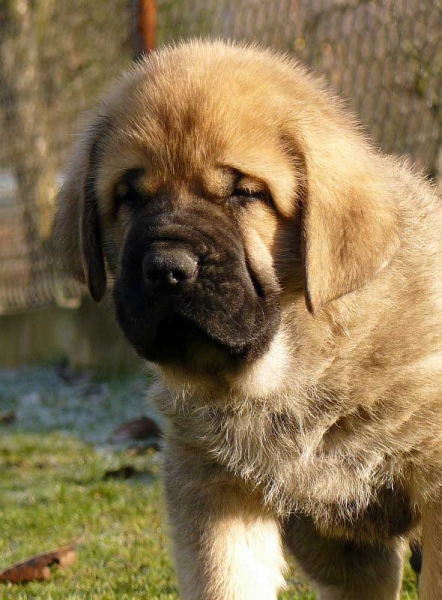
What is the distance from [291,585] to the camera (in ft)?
12.1

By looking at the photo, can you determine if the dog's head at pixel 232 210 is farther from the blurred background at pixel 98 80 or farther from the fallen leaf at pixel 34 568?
the blurred background at pixel 98 80

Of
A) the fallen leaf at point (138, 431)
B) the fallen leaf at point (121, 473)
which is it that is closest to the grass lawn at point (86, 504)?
the fallen leaf at point (121, 473)

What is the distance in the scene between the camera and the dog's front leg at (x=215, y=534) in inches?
113

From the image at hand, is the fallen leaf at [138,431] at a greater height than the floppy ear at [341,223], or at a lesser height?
lesser

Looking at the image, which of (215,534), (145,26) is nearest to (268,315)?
(215,534)

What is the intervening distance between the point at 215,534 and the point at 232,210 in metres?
0.91

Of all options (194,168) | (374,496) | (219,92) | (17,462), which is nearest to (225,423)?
(374,496)

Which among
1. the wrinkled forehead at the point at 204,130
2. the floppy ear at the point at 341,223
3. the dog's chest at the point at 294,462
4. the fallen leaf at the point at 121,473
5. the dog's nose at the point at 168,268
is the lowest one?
the fallen leaf at the point at 121,473

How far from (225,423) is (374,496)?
1.55 feet

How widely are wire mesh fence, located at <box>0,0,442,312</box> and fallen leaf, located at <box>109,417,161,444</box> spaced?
2216 millimetres

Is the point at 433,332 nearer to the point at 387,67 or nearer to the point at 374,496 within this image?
the point at 374,496

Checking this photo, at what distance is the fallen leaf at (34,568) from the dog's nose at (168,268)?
1.59 meters

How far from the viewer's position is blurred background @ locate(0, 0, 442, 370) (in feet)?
19.1

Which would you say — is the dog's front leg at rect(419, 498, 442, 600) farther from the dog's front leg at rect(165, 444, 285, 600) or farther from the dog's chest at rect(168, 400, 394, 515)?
the dog's front leg at rect(165, 444, 285, 600)
